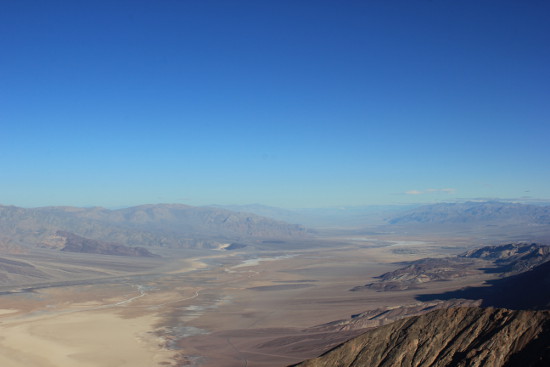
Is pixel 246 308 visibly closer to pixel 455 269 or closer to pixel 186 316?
pixel 186 316

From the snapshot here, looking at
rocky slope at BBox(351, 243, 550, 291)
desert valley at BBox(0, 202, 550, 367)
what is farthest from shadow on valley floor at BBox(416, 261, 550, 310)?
rocky slope at BBox(351, 243, 550, 291)

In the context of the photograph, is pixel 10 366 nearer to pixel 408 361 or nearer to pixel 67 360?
pixel 67 360

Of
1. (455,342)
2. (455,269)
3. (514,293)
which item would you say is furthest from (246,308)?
(455,342)

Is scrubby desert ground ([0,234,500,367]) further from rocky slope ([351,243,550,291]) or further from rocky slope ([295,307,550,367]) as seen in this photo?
rocky slope ([295,307,550,367])

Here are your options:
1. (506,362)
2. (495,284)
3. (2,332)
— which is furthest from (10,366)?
(495,284)

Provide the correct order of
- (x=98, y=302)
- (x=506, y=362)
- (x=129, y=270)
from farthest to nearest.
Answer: (x=129, y=270) < (x=98, y=302) < (x=506, y=362)
